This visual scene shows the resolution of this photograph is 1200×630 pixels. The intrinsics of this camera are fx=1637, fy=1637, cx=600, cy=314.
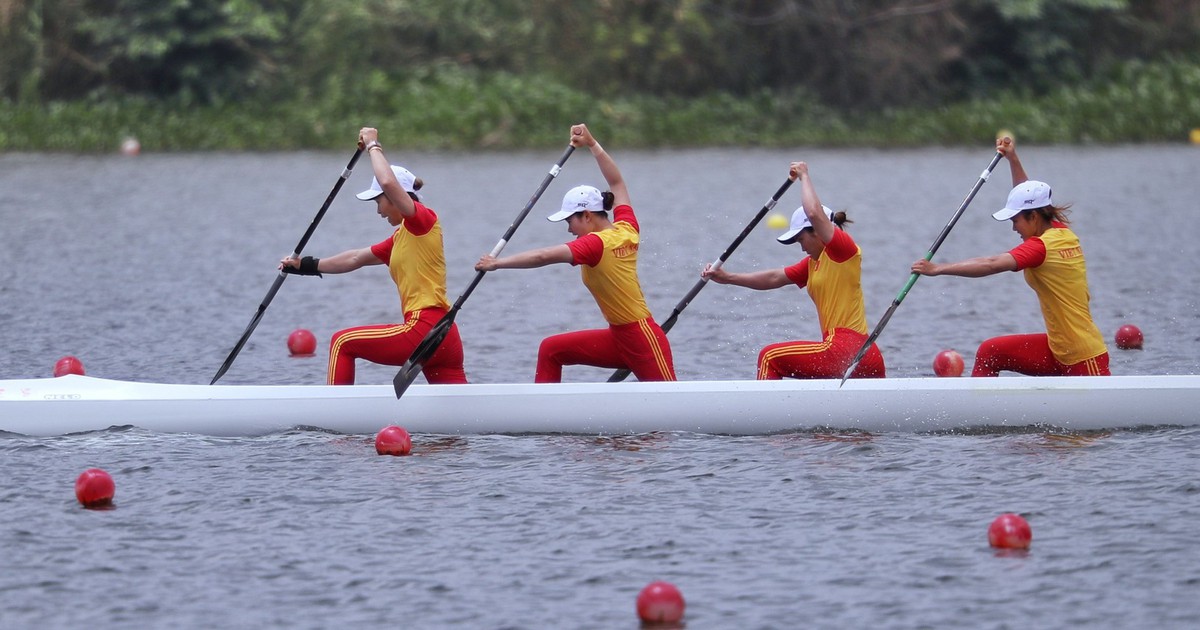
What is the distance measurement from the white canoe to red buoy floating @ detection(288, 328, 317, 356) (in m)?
3.53

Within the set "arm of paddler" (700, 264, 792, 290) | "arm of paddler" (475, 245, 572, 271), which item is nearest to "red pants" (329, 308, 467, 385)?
"arm of paddler" (475, 245, 572, 271)

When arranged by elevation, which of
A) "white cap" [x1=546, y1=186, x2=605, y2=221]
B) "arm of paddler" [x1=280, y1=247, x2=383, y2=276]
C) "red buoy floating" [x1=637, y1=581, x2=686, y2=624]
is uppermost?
"white cap" [x1=546, y1=186, x2=605, y2=221]

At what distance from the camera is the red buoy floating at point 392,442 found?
9.93m

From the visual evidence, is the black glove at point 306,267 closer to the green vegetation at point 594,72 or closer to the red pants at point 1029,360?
the red pants at point 1029,360

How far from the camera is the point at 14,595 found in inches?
295

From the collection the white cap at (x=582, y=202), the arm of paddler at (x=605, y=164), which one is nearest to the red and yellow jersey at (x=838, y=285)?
the arm of paddler at (x=605, y=164)

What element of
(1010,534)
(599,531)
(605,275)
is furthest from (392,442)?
(1010,534)

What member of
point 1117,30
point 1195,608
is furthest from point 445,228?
point 1117,30

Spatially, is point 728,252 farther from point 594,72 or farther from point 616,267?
point 594,72

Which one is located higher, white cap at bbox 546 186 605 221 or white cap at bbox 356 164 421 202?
white cap at bbox 356 164 421 202

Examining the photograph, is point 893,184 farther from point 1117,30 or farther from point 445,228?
point 1117,30

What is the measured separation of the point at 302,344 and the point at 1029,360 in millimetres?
6397

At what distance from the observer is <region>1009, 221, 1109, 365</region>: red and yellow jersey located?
998 centimetres

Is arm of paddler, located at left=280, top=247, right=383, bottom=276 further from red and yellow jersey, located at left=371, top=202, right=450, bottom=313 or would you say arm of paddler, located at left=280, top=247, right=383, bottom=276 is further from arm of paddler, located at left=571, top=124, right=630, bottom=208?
arm of paddler, located at left=571, top=124, right=630, bottom=208
